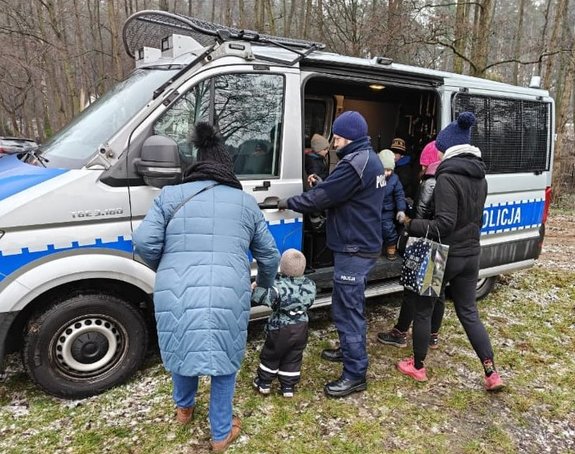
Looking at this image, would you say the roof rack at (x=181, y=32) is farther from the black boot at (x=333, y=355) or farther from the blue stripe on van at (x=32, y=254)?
the black boot at (x=333, y=355)

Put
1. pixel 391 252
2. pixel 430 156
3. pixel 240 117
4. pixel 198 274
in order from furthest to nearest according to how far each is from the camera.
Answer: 1. pixel 391 252
2. pixel 430 156
3. pixel 240 117
4. pixel 198 274

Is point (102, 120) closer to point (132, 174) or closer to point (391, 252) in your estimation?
point (132, 174)

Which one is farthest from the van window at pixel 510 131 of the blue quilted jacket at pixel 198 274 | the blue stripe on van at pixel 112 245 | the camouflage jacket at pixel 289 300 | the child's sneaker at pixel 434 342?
the blue quilted jacket at pixel 198 274

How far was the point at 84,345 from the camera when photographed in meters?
3.06

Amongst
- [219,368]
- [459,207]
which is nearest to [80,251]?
[219,368]

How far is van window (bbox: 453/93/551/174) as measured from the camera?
4.64 meters

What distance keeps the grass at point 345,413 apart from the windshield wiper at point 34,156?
1.61m

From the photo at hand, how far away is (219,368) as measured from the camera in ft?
7.64

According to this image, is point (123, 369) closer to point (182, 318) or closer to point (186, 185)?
point (182, 318)

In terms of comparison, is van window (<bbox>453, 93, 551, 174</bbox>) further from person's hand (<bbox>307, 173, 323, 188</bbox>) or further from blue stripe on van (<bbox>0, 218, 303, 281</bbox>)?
blue stripe on van (<bbox>0, 218, 303, 281</bbox>)

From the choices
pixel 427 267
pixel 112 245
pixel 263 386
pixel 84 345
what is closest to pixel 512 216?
pixel 427 267

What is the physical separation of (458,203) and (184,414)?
89.7 inches

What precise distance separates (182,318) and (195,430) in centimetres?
97

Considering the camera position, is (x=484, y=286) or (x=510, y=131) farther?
(x=484, y=286)
